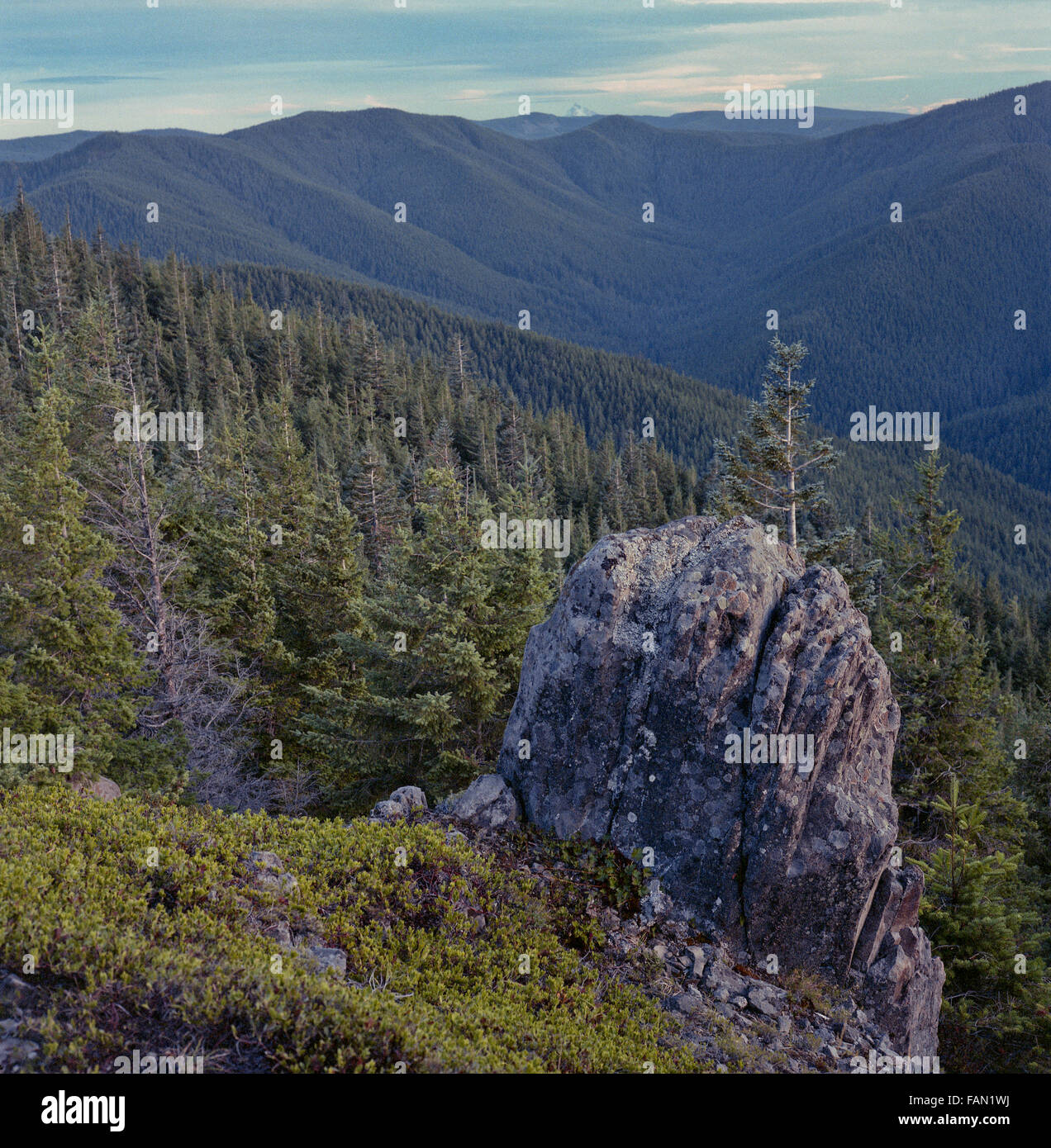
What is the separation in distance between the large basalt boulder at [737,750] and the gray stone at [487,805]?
0.34 meters

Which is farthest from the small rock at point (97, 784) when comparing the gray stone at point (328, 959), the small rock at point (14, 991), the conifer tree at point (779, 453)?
the conifer tree at point (779, 453)

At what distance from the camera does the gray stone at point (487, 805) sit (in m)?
13.8

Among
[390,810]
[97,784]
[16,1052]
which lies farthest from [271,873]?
[97,784]

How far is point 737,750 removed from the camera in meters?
12.9

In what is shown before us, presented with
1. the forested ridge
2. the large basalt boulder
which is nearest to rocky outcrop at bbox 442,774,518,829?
the large basalt boulder

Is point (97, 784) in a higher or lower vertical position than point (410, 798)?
lower

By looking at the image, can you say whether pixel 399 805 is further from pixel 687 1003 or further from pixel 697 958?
pixel 687 1003

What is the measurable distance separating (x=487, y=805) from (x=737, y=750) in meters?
4.24

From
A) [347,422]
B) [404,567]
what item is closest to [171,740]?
[404,567]

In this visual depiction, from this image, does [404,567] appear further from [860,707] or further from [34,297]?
[34,297]

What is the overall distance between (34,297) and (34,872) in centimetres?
12196

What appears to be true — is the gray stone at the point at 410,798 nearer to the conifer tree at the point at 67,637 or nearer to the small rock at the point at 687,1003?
the small rock at the point at 687,1003

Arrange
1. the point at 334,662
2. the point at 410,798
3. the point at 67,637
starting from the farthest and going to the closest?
the point at 334,662
the point at 67,637
the point at 410,798
